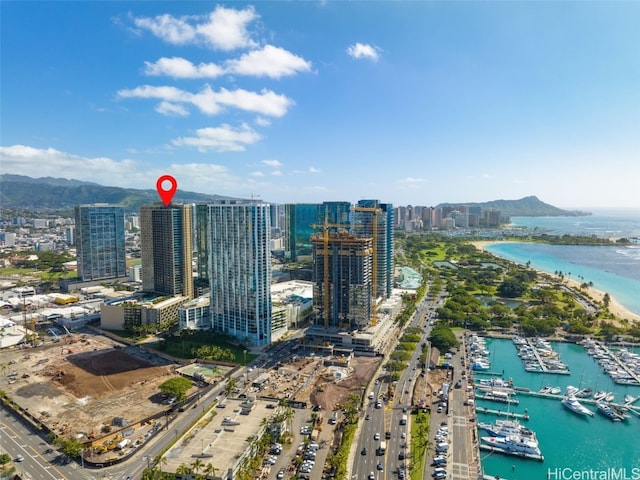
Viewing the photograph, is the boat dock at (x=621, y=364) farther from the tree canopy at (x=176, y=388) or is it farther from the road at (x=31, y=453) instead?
the road at (x=31, y=453)

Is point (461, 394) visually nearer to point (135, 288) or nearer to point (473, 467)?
point (473, 467)

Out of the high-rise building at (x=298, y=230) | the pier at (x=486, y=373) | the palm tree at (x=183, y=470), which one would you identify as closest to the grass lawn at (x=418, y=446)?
the pier at (x=486, y=373)

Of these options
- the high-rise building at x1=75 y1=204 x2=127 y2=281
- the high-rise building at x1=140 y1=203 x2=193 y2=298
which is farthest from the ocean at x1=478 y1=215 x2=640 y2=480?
the high-rise building at x1=75 y1=204 x2=127 y2=281

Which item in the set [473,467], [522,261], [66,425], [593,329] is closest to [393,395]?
[473,467]

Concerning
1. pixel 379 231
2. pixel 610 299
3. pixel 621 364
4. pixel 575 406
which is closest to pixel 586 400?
pixel 575 406

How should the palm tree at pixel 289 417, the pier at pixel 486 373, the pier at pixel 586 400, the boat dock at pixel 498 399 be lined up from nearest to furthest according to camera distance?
the palm tree at pixel 289 417 < the pier at pixel 586 400 < the boat dock at pixel 498 399 < the pier at pixel 486 373

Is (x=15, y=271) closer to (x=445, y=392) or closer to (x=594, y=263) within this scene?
(x=445, y=392)
